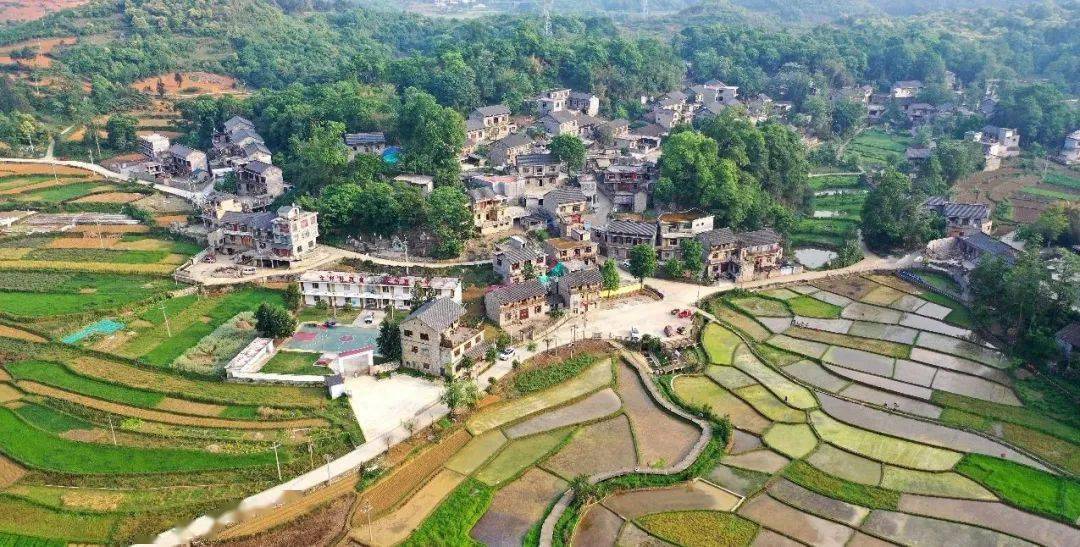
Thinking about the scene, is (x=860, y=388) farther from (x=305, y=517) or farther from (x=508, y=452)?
(x=305, y=517)

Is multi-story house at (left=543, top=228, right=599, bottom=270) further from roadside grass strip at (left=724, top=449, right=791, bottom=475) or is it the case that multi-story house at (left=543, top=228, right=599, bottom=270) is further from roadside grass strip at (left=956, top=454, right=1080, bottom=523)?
roadside grass strip at (left=956, top=454, right=1080, bottom=523)

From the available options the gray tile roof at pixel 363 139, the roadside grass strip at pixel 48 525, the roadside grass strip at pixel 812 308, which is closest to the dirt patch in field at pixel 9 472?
the roadside grass strip at pixel 48 525

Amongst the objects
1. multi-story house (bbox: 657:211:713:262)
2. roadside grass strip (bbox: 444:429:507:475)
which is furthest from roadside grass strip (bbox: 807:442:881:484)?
multi-story house (bbox: 657:211:713:262)

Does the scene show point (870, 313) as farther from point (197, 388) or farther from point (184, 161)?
point (184, 161)

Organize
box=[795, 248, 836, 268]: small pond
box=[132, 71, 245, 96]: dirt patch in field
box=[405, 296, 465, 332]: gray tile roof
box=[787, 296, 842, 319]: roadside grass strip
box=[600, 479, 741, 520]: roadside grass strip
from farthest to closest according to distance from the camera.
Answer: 1. box=[132, 71, 245, 96]: dirt patch in field
2. box=[795, 248, 836, 268]: small pond
3. box=[787, 296, 842, 319]: roadside grass strip
4. box=[405, 296, 465, 332]: gray tile roof
5. box=[600, 479, 741, 520]: roadside grass strip

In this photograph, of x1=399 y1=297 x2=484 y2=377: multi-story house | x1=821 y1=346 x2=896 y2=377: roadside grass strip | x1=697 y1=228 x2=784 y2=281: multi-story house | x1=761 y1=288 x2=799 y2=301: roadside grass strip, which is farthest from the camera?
x1=697 y1=228 x2=784 y2=281: multi-story house

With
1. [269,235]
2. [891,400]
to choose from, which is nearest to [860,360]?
[891,400]

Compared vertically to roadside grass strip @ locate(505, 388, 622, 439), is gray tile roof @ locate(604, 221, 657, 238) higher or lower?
higher

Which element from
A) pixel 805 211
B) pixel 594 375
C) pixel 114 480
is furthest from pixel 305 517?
pixel 805 211
